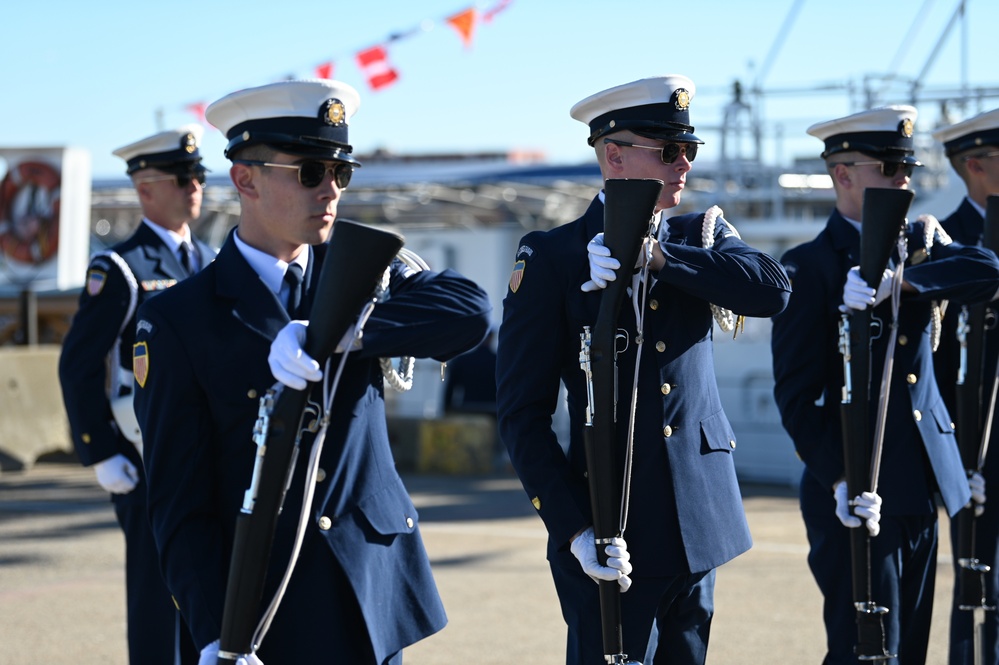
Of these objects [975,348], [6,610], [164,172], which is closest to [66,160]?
[6,610]

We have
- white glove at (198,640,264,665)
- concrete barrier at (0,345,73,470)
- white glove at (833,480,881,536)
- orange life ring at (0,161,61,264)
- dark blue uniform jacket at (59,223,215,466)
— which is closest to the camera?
white glove at (198,640,264,665)

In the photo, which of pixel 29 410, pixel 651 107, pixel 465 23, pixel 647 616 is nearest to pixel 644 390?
pixel 647 616

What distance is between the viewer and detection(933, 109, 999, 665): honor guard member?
4363 mm

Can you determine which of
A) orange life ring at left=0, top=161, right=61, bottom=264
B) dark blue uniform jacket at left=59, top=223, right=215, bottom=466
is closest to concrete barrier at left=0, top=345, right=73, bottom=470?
orange life ring at left=0, top=161, right=61, bottom=264

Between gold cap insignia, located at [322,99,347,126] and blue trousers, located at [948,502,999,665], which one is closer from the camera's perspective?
gold cap insignia, located at [322,99,347,126]

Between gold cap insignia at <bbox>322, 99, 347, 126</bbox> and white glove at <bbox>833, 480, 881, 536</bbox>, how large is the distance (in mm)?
1964

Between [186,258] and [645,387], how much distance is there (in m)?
2.56

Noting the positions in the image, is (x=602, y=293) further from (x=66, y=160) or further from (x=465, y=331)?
(x=66, y=160)

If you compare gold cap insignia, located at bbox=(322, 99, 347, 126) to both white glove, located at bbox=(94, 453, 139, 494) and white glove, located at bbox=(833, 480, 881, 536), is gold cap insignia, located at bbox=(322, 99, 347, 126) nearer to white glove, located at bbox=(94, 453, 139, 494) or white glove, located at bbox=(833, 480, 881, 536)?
white glove, located at bbox=(833, 480, 881, 536)

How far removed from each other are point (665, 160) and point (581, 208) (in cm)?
1760

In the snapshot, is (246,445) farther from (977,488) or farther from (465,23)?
(465,23)

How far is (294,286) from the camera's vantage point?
2.88 meters

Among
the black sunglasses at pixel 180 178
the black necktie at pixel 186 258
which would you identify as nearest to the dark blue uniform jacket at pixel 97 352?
the black necktie at pixel 186 258

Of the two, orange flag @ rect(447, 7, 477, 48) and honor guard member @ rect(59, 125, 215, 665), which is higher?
orange flag @ rect(447, 7, 477, 48)
